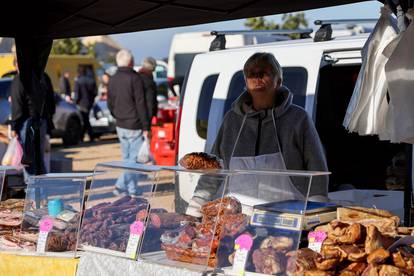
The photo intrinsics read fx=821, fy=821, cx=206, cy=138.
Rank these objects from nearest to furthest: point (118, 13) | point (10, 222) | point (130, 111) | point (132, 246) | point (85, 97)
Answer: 1. point (132, 246)
2. point (10, 222)
3. point (118, 13)
4. point (130, 111)
5. point (85, 97)

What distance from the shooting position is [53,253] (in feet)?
12.7

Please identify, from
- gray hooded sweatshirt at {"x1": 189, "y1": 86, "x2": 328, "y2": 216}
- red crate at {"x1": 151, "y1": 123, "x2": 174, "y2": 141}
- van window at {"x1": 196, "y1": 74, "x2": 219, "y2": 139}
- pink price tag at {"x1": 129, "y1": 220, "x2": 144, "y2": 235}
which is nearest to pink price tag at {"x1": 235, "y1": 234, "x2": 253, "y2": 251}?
pink price tag at {"x1": 129, "y1": 220, "x2": 144, "y2": 235}

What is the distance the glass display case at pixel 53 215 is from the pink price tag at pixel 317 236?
1.16 metres

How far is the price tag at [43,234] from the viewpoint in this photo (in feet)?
12.8

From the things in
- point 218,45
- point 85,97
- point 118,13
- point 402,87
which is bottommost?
point 85,97

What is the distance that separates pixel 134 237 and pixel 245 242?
1.91 ft

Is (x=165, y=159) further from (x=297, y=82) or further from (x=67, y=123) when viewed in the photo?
(x=67, y=123)

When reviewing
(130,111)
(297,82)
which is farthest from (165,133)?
(297,82)

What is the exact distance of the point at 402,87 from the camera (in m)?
3.60

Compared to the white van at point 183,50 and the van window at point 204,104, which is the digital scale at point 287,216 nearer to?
the van window at point 204,104

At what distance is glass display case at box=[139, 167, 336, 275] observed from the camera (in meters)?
3.17

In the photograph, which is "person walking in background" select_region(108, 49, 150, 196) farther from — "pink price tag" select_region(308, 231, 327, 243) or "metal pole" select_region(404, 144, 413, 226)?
"pink price tag" select_region(308, 231, 327, 243)

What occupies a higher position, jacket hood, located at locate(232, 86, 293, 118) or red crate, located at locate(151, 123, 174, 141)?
jacket hood, located at locate(232, 86, 293, 118)

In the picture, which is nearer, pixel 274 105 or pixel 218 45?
pixel 274 105
